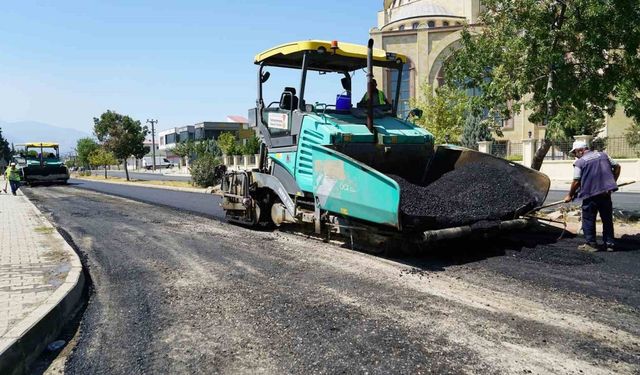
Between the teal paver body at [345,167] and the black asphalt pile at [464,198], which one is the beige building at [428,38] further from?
the teal paver body at [345,167]

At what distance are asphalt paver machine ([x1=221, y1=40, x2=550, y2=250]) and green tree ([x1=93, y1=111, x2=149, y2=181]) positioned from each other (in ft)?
107

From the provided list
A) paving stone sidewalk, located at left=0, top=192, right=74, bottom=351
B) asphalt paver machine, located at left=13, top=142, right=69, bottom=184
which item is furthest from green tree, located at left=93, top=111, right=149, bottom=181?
paving stone sidewalk, located at left=0, top=192, right=74, bottom=351

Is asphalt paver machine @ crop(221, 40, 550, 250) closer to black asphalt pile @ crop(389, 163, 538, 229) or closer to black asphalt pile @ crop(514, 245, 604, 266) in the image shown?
black asphalt pile @ crop(389, 163, 538, 229)

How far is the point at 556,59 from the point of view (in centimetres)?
818

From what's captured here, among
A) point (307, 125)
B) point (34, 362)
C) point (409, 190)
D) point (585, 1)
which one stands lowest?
point (34, 362)

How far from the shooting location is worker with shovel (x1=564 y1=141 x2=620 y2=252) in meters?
6.21

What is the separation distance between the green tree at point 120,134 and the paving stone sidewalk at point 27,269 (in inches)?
1180

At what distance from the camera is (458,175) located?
7.24 meters

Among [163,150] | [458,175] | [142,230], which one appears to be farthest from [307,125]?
[163,150]

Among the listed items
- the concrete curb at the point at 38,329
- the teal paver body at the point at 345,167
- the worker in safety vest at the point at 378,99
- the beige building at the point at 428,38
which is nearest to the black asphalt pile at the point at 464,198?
the teal paver body at the point at 345,167

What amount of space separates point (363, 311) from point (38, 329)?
259 cm

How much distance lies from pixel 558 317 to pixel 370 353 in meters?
1.70

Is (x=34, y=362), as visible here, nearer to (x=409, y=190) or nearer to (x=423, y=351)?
(x=423, y=351)

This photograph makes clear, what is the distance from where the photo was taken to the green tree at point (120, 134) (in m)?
38.3
